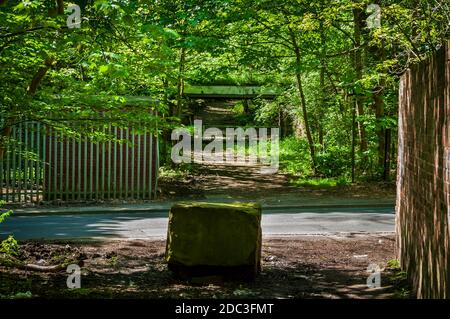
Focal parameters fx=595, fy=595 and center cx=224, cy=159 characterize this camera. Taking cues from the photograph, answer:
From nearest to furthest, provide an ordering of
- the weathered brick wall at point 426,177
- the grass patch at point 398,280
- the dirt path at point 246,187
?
the weathered brick wall at point 426,177 < the grass patch at point 398,280 < the dirt path at point 246,187

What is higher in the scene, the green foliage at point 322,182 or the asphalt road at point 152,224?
the green foliage at point 322,182

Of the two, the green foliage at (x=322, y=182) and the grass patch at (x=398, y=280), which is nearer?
the grass patch at (x=398, y=280)

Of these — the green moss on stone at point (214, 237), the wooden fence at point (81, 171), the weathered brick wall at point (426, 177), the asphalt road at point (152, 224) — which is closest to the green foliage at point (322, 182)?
the asphalt road at point (152, 224)

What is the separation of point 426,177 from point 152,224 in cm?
895

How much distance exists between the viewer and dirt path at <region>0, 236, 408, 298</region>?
6770 millimetres

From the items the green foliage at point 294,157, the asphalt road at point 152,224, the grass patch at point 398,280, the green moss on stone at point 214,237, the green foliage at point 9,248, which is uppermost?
the green foliage at point 294,157

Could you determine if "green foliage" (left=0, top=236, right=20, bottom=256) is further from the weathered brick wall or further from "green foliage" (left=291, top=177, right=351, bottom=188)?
"green foliage" (left=291, top=177, right=351, bottom=188)

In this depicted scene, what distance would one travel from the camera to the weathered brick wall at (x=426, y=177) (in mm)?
4766

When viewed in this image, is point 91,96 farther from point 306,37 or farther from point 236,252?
point 306,37

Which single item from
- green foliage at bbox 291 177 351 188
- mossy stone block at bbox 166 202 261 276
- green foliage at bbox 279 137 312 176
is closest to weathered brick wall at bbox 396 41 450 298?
mossy stone block at bbox 166 202 261 276

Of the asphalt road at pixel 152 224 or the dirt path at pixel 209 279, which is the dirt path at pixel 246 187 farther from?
the dirt path at pixel 209 279

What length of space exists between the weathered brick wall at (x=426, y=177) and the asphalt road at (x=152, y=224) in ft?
16.2

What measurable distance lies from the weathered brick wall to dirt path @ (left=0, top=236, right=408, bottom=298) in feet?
2.64

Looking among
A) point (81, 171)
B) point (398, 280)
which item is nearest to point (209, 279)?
point (398, 280)
